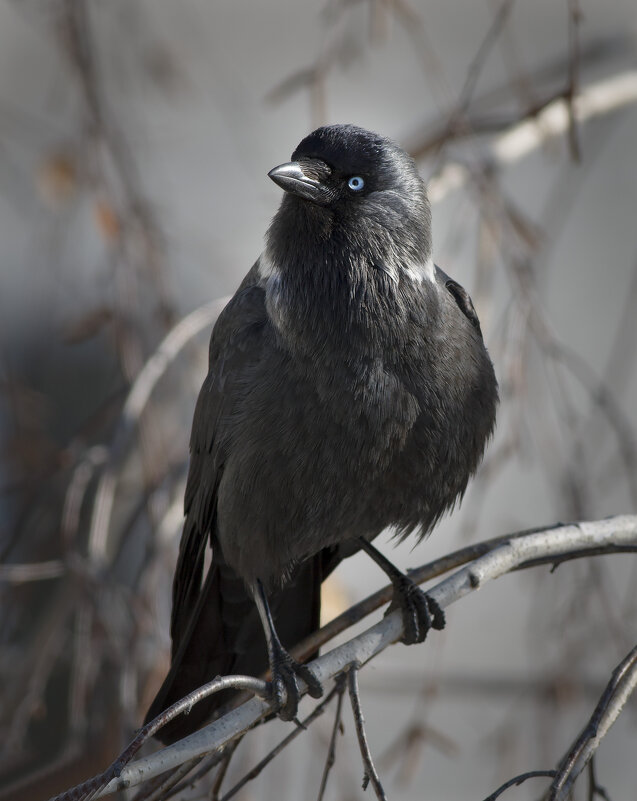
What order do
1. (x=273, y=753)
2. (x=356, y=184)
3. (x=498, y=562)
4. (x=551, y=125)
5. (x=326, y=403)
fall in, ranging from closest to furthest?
1. (x=273, y=753)
2. (x=498, y=562)
3. (x=326, y=403)
4. (x=356, y=184)
5. (x=551, y=125)

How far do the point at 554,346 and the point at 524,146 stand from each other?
3.33 ft

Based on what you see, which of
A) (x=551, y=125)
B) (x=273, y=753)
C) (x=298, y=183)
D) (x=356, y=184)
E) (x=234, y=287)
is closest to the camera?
(x=273, y=753)

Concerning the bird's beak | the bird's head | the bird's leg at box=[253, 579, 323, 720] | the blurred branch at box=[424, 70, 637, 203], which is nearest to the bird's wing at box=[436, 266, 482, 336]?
the bird's head

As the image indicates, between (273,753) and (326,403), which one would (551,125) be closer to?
(326,403)

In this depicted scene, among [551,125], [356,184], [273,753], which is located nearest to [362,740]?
[273,753]

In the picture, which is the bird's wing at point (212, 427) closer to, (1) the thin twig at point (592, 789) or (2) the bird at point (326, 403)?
(2) the bird at point (326, 403)

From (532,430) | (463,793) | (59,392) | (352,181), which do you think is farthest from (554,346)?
(463,793)

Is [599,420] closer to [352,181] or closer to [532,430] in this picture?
[532,430]

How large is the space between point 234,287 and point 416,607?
2105 mm

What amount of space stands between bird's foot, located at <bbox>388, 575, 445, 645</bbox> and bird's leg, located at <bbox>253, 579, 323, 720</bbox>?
35 centimetres

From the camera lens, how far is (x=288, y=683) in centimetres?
263

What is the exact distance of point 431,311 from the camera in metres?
2.81

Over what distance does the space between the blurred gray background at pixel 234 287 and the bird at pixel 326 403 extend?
194 millimetres

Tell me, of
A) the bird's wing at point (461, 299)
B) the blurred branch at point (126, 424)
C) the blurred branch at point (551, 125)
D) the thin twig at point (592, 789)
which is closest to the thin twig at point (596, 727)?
the thin twig at point (592, 789)
